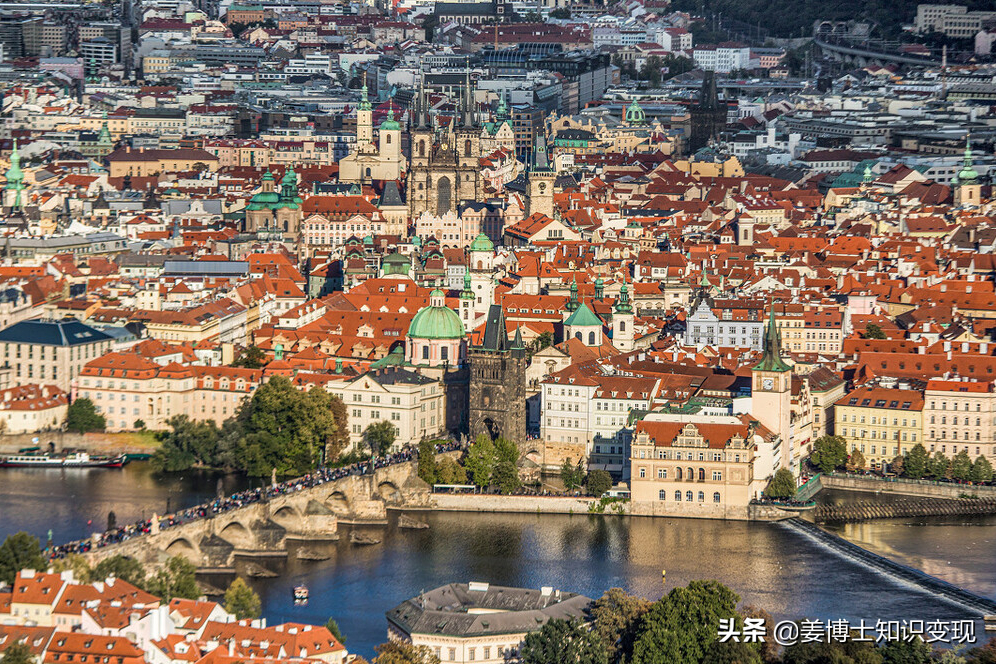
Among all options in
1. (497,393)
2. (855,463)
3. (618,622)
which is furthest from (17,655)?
(855,463)

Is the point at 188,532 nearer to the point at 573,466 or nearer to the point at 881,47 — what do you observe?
the point at 573,466

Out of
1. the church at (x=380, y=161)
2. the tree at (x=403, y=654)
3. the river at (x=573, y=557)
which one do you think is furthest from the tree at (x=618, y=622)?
the church at (x=380, y=161)

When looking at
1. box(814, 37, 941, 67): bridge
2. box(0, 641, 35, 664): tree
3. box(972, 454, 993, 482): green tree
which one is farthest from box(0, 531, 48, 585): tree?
box(814, 37, 941, 67): bridge

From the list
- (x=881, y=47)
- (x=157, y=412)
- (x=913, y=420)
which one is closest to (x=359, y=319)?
(x=157, y=412)

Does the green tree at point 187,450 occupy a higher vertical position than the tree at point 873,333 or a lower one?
lower

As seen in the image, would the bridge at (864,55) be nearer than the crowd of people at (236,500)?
No

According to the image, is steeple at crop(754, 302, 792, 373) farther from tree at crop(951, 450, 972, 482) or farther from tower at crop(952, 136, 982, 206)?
tower at crop(952, 136, 982, 206)

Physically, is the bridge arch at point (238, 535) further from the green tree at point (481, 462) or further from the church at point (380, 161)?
the church at point (380, 161)

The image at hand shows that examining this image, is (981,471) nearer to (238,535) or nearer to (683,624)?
(238,535)
